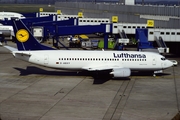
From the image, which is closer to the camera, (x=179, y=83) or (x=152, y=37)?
(x=179, y=83)

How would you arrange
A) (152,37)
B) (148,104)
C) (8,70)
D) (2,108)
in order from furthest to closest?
1. (152,37)
2. (8,70)
3. (148,104)
4. (2,108)

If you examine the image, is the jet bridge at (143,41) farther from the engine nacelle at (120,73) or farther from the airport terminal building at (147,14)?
the engine nacelle at (120,73)

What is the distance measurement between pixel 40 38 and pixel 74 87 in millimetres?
51807

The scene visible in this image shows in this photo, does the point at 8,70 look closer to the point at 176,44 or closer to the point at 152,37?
the point at 152,37

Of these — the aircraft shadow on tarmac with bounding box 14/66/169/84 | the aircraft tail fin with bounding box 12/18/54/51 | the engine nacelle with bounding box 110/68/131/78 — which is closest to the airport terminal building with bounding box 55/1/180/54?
the aircraft shadow on tarmac with bounding box 14/66/169/84

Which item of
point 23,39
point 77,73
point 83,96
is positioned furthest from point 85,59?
point 83,96

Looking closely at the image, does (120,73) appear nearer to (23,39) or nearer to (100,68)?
(100,68)

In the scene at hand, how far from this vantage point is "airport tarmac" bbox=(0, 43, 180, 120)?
3475cm

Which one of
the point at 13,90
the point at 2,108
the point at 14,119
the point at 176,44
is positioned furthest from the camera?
the point at 176,44

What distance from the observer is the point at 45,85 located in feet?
151

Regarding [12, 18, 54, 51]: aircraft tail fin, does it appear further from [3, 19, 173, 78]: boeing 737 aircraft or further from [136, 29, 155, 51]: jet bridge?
[136, 29, 155, 51]: jet bridge

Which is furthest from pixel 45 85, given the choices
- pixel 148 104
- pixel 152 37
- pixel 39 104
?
pixel 152 37

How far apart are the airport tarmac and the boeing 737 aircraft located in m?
1.50

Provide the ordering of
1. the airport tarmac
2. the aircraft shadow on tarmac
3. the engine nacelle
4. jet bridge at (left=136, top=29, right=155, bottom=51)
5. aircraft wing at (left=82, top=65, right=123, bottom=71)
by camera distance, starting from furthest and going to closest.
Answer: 1. jet bridge at (left=136, top=29, right=155, bottom=51)
2. the aircraft shadow on tarmac
3. aircraft wing at (left=82, top=65, right=123, bottom=71)
4. the engine nacelle
5. the airport tarmac
